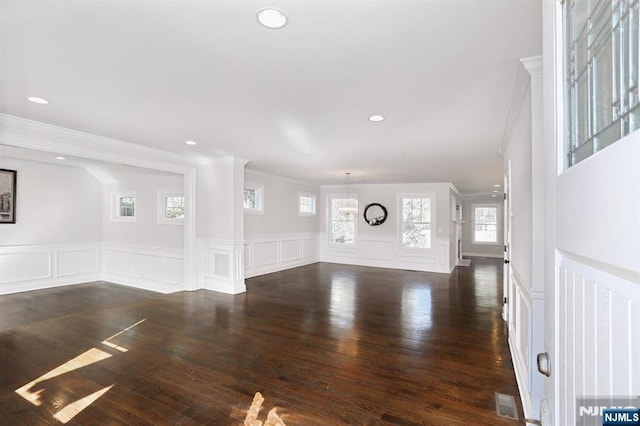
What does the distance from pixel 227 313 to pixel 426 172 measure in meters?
4.85

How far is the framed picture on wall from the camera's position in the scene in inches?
237

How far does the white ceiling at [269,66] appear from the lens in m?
1.61

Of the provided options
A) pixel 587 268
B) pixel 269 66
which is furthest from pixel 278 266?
pixel 587 268

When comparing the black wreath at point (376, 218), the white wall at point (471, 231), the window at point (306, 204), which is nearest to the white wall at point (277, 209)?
the window at point (306, 204)

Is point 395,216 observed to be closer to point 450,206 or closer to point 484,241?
point 450,206

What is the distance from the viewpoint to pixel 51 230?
22.2ft

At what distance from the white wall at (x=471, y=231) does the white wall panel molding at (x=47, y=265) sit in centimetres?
1210

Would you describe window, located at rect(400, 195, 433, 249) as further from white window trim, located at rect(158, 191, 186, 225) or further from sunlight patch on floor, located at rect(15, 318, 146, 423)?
sunlight patch on floor, located at rect(15, 318, 146, 423)

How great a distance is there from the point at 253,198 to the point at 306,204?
7.57ft

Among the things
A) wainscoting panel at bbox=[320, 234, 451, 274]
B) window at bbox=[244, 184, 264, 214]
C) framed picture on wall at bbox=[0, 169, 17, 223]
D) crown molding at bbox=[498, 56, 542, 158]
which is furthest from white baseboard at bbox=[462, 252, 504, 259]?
framed picture on wall at bbox=[0, 169, 17, 223]

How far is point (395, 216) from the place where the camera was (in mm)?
8773

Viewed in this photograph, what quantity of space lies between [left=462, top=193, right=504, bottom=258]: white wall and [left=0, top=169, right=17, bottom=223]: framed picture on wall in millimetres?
13131

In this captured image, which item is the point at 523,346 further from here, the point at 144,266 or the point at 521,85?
the point at 144,266

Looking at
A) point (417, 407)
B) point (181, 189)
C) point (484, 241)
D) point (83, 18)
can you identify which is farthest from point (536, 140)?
point (484, 241)
